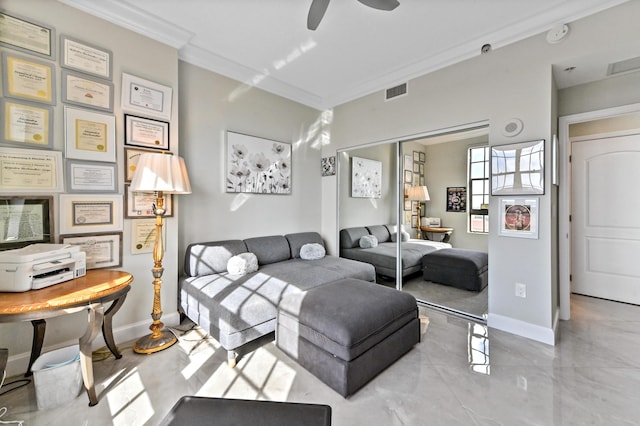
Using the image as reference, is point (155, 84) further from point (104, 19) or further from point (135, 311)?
point (135, 311)

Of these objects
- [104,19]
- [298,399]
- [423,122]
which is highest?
[104,19]

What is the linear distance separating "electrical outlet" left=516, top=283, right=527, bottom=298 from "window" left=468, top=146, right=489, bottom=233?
60 cm

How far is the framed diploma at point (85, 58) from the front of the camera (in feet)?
6.80

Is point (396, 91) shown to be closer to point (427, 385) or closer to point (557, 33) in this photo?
point (557, 33)

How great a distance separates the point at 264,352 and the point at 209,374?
17.5 inches

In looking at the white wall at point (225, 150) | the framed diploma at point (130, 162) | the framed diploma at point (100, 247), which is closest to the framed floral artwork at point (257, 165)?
the white wall at point (225, 150)

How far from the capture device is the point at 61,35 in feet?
6.74

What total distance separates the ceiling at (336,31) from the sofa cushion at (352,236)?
2.01 metres

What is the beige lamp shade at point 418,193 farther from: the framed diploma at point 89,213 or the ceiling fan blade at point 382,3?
the framed diploma at point 89,213

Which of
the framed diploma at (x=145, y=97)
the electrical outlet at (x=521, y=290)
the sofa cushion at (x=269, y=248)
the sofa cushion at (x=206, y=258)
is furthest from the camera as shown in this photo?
the sofa cushion at (x=269, y=248)

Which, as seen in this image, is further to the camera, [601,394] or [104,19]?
[104,19]

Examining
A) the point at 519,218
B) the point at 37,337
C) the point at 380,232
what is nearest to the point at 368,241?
the point at 380,232

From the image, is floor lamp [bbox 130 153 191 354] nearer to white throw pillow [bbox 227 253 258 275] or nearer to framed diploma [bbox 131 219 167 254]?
framed diploma [bbox 131 219 167 254]

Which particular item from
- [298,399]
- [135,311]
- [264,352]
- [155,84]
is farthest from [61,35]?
[298,399]
